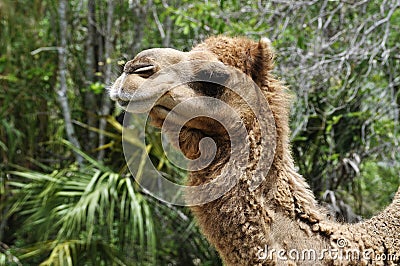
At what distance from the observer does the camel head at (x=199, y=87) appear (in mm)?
1853

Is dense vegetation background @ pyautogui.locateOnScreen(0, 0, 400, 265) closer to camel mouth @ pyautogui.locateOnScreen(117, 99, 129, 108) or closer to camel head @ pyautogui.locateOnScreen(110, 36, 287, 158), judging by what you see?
camel head @ pyautogui.locateOnScreen(110, 36, 287, 158)

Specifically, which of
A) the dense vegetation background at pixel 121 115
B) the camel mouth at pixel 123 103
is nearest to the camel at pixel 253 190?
the camel mouth at pixel 123 103

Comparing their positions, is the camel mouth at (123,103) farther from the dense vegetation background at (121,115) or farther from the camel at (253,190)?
the dense vegetation background at (121,115)

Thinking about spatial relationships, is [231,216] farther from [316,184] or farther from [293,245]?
[316,184]

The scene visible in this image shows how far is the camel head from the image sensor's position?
72.9 inches

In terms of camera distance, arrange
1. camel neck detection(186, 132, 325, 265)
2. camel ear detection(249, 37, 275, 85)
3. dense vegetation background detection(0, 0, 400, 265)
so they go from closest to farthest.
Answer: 1. camel neck detection(186, 132, 325, 265)
2. camel ear detection(249, 37, 275, 85)
3. dense vegetation background detection(0, 0, 400, 265)

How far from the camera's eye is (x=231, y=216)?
1.84m

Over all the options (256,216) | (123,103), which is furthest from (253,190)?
(123,103)

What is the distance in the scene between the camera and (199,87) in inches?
77.7

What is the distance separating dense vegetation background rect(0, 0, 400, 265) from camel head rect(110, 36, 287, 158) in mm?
2036

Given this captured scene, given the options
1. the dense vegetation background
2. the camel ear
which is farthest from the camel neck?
the dense vegetation background

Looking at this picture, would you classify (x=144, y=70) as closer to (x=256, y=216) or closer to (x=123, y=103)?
(x=123, y=103)

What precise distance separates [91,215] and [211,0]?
2429 mm

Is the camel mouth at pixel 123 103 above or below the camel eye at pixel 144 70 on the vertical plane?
below
